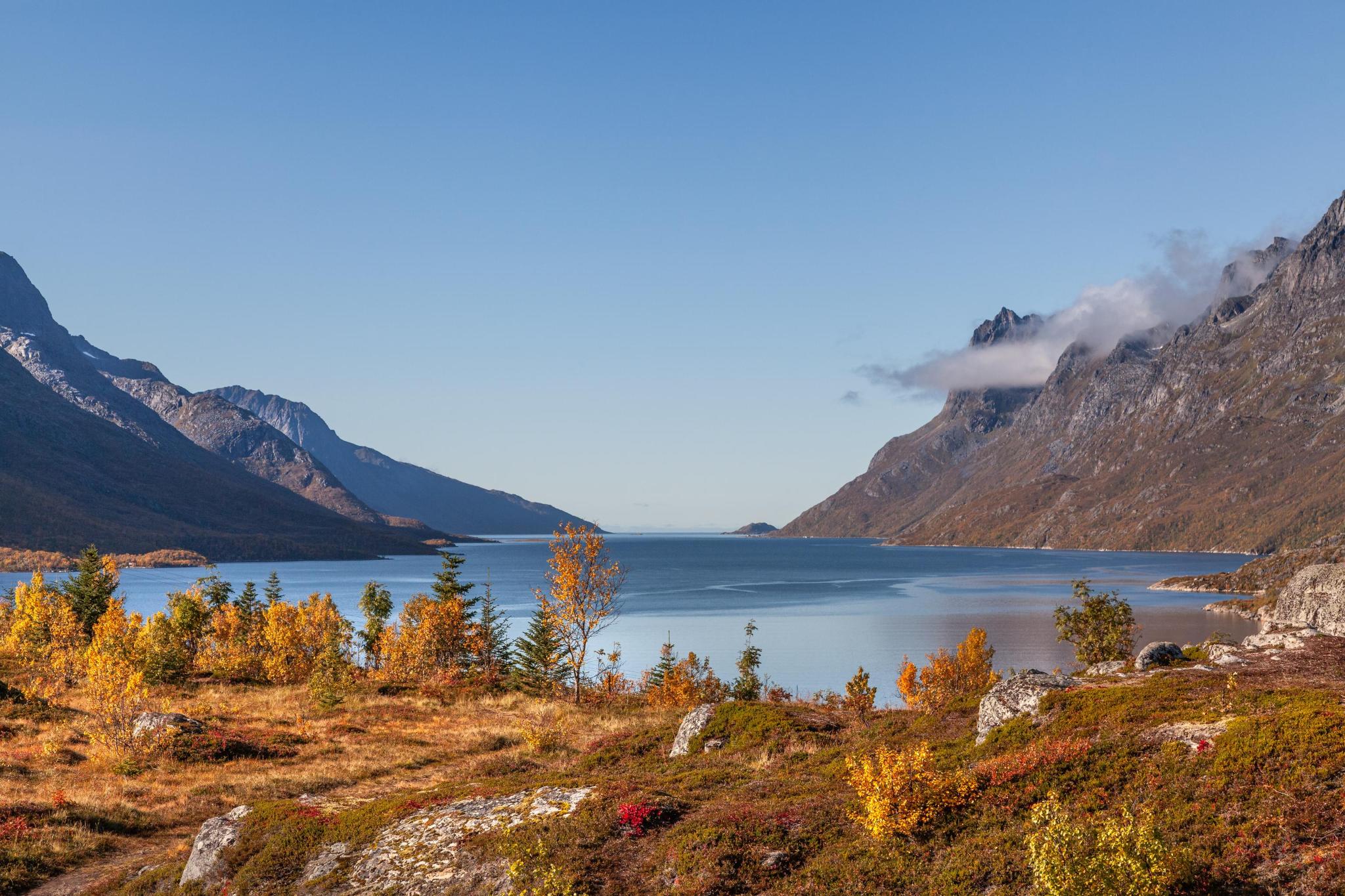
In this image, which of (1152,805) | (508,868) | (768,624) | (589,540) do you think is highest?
(589,540)

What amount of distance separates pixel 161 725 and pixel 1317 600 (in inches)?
2085

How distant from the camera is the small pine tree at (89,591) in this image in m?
71.6

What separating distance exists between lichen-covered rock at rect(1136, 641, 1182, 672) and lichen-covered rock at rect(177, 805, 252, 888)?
27653 mm

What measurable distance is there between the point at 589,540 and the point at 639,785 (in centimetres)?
2592

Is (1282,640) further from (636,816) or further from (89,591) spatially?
(89,591)

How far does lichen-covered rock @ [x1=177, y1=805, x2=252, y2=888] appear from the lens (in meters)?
19.1

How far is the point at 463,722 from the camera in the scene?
43188 mm

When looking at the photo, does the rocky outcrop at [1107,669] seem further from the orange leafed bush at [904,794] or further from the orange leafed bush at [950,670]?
the orange leafed bush at [950,670]

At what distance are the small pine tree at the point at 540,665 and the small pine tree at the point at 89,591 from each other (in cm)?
3940

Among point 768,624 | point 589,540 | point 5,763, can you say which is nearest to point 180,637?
point 5,763

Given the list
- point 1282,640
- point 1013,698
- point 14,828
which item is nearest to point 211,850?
point 14,828

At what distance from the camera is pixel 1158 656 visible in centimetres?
2886

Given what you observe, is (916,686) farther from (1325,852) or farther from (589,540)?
(1325,852)

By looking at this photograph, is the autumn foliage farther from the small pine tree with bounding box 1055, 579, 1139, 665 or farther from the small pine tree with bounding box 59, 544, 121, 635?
the small pine tree with bounding box 59, 544, 121, 635
